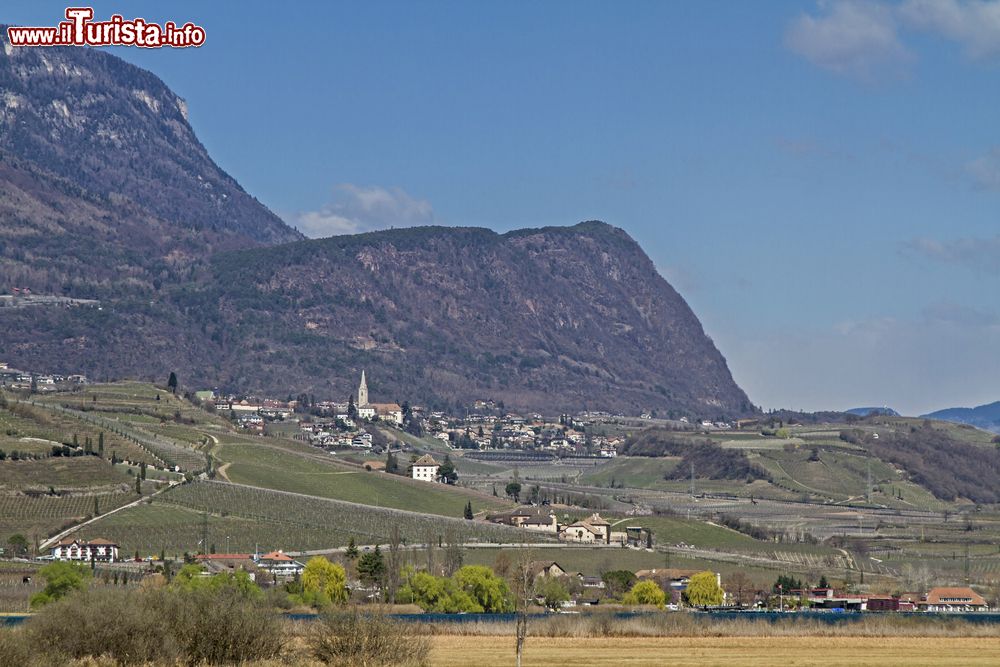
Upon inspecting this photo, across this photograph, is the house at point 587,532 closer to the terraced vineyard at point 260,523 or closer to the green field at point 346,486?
the terraced vineyard at point 260,523

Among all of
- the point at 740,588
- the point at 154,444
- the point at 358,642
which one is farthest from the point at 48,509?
the point at 358,642

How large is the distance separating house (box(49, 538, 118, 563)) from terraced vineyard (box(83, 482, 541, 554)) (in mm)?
2801

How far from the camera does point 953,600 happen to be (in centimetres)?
12238

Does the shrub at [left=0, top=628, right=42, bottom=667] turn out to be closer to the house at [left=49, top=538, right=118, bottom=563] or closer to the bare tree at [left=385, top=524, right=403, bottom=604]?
the bare tree at [left=385, top=524, right=403, bottom=604]

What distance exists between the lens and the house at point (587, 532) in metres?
162

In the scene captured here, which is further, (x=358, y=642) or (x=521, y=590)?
(x=521, y=590)

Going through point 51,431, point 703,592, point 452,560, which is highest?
point 51,431

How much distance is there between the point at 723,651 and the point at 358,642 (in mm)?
21927

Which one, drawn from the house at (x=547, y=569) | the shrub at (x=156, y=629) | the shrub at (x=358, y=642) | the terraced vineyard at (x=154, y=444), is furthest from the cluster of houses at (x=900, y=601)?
the terraced vineyard at (x=154, y=444)

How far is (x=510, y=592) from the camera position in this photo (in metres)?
112

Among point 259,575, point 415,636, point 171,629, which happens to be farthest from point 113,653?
point 259,575

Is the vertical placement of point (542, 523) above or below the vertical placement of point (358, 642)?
above

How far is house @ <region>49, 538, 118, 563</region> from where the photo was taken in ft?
419

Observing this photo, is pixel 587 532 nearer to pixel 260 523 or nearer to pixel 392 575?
pixel 260 523
